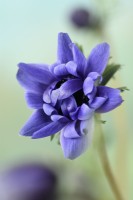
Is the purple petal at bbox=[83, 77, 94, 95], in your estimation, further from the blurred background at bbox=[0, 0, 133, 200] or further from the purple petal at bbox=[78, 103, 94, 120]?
the blurred background at bbox=[0, 0, 133, 200]

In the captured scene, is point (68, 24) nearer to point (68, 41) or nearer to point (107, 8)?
point (107, 8)

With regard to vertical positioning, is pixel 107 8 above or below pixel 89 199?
above

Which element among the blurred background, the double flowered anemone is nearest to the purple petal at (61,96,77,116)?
the double flowered anemone

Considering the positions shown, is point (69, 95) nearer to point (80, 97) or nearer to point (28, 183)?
point (80, 97)

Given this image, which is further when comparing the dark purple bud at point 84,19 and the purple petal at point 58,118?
the dark purple bud at point 84,19

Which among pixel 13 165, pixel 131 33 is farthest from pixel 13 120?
pixel 131 33

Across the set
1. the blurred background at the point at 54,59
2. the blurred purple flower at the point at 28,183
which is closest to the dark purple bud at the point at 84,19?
the blurred background at the point at 54,59

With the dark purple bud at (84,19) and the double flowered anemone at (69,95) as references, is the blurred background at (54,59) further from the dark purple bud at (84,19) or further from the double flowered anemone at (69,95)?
the double flowered anemone at (69,95)
